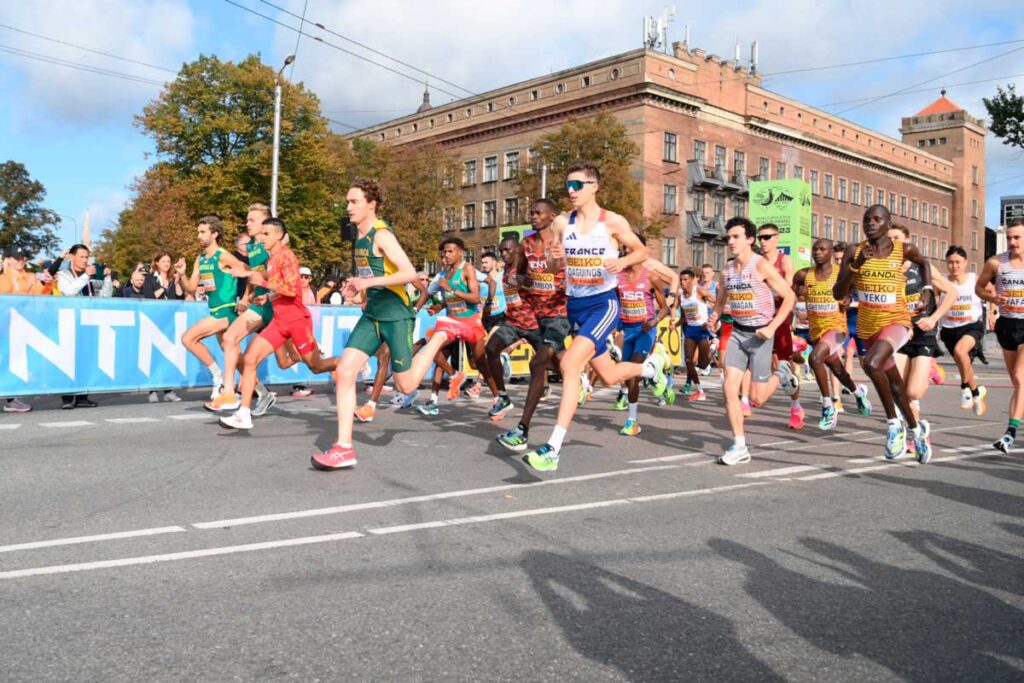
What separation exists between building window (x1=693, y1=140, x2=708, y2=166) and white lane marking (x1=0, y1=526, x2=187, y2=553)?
61547 millimetres

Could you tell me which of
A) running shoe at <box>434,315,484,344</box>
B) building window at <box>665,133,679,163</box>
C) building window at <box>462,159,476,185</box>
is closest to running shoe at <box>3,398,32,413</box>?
running shoe at <box>434,315,484,344</box>

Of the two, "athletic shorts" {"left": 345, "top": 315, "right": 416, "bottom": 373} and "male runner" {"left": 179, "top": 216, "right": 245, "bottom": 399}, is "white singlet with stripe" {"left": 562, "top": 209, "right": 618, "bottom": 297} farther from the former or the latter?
"male runner" {"left": 179, "top": 216, "right": 245, "bottom": 399}

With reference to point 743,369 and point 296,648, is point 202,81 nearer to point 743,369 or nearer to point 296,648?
point 743,369

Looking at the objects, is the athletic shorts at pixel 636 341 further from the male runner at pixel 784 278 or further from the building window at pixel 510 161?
the building window at pixel 510 161

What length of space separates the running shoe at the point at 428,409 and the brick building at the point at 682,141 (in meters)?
38.3

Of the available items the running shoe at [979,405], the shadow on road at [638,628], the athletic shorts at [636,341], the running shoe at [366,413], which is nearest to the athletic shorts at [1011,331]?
the running shoe at [979,405]

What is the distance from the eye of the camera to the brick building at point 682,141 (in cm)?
6103

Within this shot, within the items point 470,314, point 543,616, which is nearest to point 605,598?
point 543,616

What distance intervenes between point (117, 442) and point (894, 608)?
23.5 feet

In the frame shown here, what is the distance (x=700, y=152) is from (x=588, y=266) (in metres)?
59.5

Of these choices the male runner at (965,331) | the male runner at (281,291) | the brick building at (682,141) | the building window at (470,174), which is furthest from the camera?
the building window at (470,174)

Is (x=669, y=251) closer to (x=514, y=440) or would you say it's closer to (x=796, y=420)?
(x=796, y=420)

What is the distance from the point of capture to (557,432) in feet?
23.9

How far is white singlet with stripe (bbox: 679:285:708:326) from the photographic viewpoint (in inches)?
612
